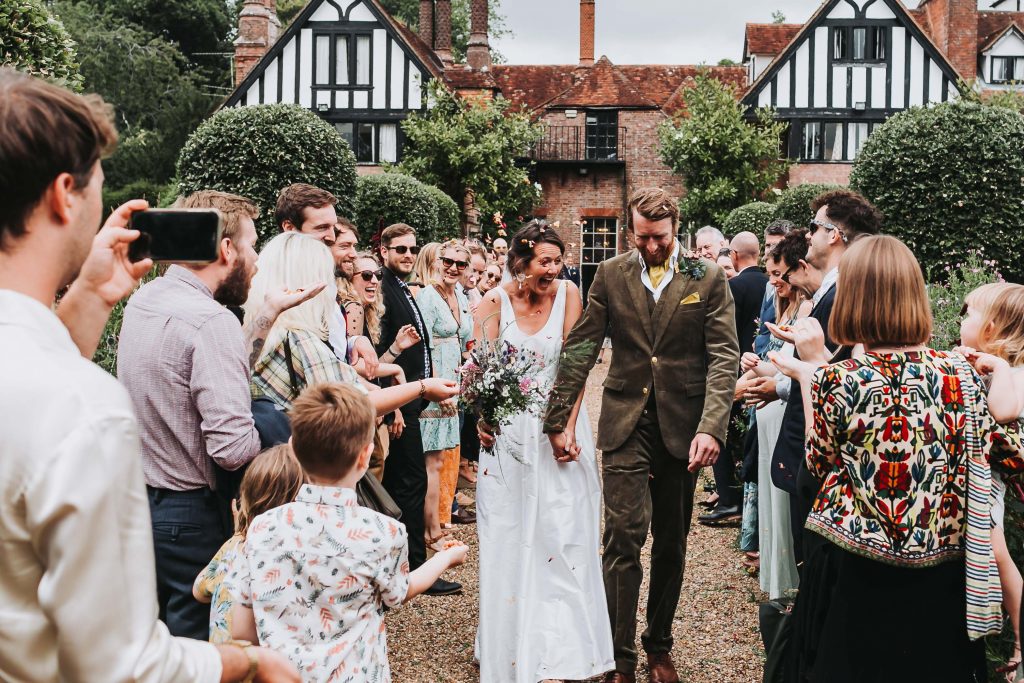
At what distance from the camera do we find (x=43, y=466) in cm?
130

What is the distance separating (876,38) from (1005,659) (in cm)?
3050

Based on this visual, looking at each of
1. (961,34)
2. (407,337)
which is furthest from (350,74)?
(407,337)

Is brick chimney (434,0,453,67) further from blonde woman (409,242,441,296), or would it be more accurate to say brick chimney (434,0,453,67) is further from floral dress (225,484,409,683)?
floral dress (225,484,409,683)

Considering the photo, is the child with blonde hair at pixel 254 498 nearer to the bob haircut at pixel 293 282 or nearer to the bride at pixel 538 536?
the bob haircut at pixel 293 282

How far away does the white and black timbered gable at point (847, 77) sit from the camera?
30375 mm

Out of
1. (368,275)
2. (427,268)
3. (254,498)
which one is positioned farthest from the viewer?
(427,268)

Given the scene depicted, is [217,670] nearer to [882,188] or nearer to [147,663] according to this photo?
[147,663]

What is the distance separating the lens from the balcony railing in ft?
109

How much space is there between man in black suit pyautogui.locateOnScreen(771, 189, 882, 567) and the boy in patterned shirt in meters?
1.91

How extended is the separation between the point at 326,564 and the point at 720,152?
2785 cm

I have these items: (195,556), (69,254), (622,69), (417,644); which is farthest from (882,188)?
(622,69)

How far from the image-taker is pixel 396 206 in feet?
67.0

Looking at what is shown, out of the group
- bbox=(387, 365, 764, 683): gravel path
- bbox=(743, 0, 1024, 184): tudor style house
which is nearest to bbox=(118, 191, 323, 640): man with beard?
bbox=(387, 365, 764, 683): gravel path

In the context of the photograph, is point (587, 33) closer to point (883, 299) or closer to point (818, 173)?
point (818, 173)
